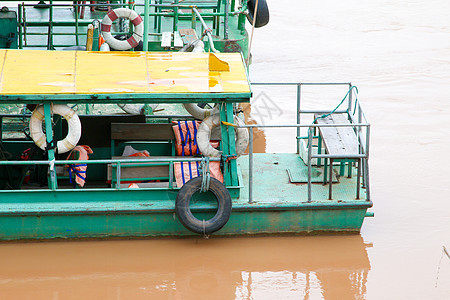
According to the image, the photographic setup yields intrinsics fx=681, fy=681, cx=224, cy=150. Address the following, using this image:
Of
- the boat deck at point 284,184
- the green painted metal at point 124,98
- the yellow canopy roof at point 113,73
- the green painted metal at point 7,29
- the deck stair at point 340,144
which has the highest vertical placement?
the green painted metal at point 7,29

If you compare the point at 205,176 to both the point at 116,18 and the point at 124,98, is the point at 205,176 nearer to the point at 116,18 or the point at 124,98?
the point at 124,98

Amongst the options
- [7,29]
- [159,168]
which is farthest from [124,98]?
[7,29]

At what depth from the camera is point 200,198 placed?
8.73 meters

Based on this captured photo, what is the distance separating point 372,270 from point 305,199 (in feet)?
4.02

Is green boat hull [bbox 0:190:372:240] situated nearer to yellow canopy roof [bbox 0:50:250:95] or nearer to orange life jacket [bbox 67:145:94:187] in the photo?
orange life jacket [bbox 67:145:94:187]

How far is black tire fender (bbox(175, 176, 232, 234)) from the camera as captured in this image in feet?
27.6

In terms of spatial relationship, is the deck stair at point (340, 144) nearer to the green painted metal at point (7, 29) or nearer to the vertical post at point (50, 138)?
the vertical post at point (50, 138)

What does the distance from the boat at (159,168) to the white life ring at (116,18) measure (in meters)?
1.84

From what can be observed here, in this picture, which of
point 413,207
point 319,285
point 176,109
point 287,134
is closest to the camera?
point 319,285

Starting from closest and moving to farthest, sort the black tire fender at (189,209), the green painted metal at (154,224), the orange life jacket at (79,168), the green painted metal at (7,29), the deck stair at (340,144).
→ the black tire fender at (189,209), the green painted metal at (154,224), the deck stair at (340,144), the orange life jacket at (79,168), the green painted metal at (7,29)

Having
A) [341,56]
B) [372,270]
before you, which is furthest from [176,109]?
[341,56]

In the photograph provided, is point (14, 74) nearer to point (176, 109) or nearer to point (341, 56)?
point (176, 109)

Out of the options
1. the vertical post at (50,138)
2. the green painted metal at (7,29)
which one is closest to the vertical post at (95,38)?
the green painted metal at (7,29)

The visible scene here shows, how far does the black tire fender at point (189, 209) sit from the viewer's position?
8398mm
